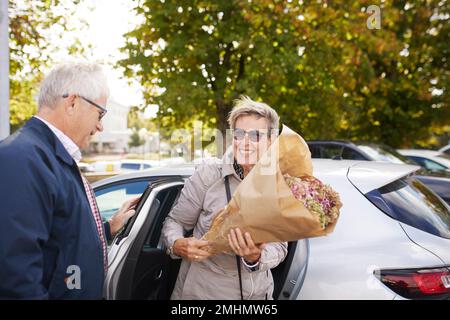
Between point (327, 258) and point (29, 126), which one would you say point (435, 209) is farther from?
point (29, 126)

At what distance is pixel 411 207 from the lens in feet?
8.69

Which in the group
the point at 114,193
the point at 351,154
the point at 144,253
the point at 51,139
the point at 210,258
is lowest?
the point at 144,253

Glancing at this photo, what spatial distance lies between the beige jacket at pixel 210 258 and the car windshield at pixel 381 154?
6.98 m

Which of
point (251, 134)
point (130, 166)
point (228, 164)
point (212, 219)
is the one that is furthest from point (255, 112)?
point (130, 166)

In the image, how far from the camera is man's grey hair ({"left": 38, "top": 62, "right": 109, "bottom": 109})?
68.1 inches

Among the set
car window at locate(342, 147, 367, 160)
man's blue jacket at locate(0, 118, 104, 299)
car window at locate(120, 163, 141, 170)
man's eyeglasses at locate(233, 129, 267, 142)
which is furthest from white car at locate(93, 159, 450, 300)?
car window at locate(120, 163, 141, 170)

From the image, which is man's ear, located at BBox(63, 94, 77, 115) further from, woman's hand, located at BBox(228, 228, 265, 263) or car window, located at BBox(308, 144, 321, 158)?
car window, located at BBox(308, 144, 321, 158)

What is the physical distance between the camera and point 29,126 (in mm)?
1671

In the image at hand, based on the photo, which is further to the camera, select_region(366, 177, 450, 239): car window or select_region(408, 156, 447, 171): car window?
select_region(408, 156, 447, 171): car window

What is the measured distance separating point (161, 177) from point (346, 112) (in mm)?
10933

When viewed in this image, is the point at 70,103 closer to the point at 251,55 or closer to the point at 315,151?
the point at 315,151

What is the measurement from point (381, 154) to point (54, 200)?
27.4 ft

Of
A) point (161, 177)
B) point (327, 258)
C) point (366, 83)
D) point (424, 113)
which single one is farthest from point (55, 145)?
point (424, 113)

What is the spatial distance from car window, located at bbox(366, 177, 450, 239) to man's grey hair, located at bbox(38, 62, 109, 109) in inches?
63.2
